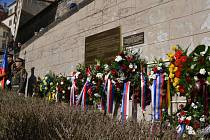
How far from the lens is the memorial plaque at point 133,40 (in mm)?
7426

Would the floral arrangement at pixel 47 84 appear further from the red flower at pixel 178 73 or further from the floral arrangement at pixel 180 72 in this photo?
the red flower at pixel 178 73

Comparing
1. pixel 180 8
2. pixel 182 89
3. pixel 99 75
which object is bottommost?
pixel 182 89

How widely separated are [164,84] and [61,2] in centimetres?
1051

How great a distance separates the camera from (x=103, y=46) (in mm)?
8531

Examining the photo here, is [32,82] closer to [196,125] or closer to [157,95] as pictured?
[157,95]

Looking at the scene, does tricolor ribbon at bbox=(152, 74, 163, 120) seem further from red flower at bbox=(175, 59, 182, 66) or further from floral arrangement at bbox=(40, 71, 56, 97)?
floral arrangement at bbox=(40, 71, 56, 97)

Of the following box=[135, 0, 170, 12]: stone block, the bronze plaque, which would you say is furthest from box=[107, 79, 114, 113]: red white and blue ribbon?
box=[135, 0, 170, 12]: stone block

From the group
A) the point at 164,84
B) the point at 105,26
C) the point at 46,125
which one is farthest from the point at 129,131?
the point at 105,26

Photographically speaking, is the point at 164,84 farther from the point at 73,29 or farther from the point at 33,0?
the point at 33,0

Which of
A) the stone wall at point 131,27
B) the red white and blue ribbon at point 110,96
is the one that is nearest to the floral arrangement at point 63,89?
the stone wall at point 131,27

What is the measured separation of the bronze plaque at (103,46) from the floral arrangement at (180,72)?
2.67 m

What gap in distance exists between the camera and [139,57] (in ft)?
24.0

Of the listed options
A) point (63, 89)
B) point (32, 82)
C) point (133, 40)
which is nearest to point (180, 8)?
point (133, 40)

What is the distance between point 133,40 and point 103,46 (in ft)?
3.64
